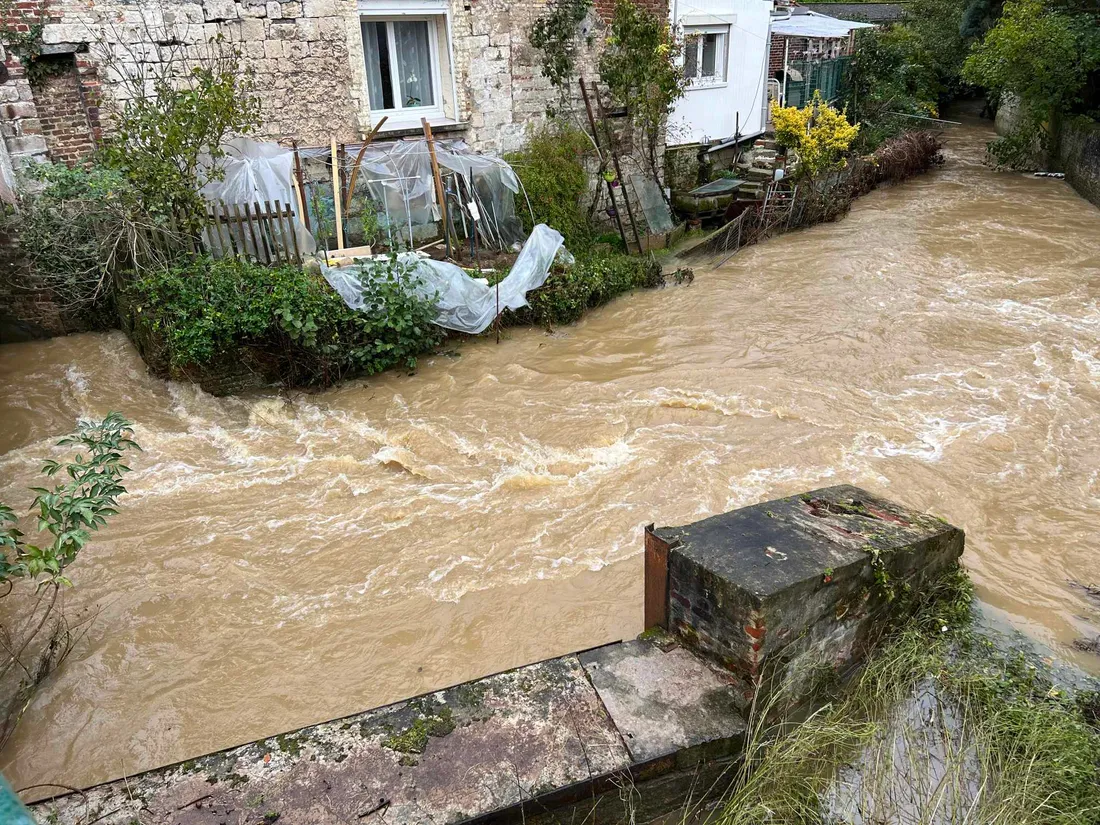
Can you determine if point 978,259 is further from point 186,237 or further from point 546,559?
point 186,237

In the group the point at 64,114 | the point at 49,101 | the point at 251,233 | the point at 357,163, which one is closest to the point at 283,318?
the point at 251,233

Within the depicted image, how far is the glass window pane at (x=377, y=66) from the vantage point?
9.95 metres

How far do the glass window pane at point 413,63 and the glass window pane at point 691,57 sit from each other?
529 centimetres

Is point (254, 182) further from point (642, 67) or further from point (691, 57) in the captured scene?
point (691, 57)

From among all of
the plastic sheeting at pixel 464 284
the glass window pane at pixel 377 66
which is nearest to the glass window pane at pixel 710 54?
the glass window pane at pixel 377 66

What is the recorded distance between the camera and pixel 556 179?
36.3ft

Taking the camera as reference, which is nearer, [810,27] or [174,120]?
[174,120]

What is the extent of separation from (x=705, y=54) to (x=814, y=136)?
2.71m

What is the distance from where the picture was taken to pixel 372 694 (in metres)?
4.50

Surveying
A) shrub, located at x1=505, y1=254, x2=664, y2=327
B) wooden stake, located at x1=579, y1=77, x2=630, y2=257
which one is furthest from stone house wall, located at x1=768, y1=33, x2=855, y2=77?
shrub, located at x1=505, y1=254, x2=664, y2=327

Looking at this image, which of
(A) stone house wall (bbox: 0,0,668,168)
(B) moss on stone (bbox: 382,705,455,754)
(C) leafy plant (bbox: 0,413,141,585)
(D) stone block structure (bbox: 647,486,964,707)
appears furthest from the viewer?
(A) stone house wall (bbox: 0,0,668,168)

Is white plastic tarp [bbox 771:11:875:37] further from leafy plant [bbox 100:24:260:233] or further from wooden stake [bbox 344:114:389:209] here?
leafy plant [bbox 100:24:260:233]

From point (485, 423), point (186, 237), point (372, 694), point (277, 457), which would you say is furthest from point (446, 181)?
point (372, 694)

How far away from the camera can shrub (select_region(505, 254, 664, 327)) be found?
31.0 ft
